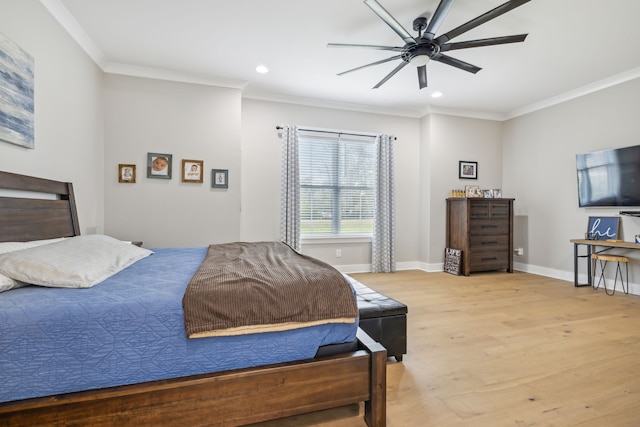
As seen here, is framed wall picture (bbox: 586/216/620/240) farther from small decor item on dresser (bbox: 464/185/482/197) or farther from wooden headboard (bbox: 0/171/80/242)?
wooden headboard (bbox: 0/171/80/242)

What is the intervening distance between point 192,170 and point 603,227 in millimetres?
5450

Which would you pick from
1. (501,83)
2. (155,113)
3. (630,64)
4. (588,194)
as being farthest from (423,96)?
(155,113)

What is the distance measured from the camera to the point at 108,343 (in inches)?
42.3

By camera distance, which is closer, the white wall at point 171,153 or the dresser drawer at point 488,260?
the white wall at point 171,153

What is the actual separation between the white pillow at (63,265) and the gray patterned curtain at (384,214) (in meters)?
3.66

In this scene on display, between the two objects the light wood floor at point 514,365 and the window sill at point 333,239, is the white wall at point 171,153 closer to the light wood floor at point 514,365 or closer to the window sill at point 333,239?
the window sill at point 333,239

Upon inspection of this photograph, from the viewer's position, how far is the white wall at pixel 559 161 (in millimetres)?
3678

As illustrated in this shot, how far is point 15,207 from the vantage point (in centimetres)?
198

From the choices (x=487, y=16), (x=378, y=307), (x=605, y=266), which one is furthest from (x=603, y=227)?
(x=378, y=307)

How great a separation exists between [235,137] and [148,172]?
1.16 m

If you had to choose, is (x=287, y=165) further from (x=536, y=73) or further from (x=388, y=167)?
(x=536, y=73)

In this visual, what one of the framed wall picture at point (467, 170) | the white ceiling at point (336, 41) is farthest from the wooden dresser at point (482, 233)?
the white ceiling at point (336, 41)

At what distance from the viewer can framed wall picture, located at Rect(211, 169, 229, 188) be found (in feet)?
12.5

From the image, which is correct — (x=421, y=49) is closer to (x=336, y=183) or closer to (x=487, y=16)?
(x=487, y=16)
